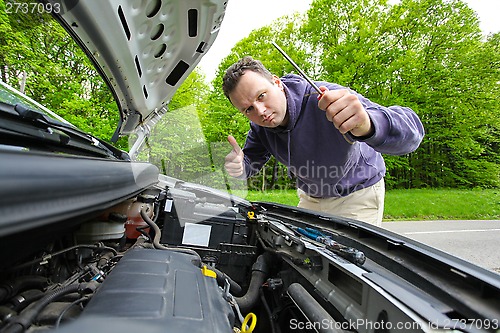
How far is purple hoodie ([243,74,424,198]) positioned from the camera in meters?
1.60

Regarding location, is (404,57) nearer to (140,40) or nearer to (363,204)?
(363,204)

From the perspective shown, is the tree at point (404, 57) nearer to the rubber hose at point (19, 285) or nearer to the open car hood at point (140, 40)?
the open car hood at point (140, 40)

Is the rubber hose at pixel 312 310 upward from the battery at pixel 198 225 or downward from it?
downward

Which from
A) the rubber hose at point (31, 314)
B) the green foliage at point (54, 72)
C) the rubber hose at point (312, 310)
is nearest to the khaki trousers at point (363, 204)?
the rubber hose at point (312, 310)

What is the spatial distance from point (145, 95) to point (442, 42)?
1449 cm

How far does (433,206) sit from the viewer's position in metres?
9.32

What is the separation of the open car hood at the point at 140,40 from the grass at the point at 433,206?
204 inches

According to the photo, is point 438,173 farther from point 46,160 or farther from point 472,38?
point 46,160

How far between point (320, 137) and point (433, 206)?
377 inches

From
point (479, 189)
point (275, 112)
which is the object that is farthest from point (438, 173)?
point (275, 112)

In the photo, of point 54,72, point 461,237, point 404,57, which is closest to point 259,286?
point 54,72

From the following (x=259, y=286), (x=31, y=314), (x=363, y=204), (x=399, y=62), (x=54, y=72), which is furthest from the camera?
(x=399, y=62)

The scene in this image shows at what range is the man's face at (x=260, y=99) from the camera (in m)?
1.79

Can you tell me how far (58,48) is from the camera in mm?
2453
